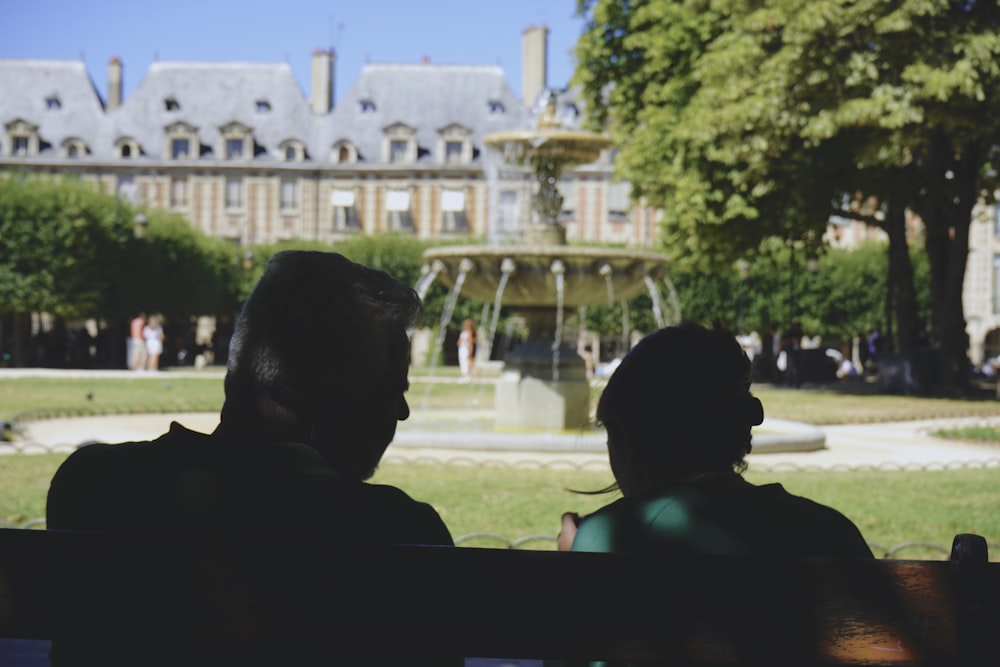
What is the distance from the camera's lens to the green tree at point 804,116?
19000mm

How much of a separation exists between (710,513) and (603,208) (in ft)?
187

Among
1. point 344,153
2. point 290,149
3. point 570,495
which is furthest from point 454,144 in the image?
point 570,495

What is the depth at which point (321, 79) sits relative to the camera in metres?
61.0

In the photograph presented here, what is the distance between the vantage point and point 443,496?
848cm

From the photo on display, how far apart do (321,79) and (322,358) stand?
2406 inches

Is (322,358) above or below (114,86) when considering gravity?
below

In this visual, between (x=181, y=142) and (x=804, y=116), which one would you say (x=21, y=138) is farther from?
(x=804, y=116)

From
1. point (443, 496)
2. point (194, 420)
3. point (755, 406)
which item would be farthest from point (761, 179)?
point (755, 406)

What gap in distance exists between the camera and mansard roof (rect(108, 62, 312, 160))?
5966cm

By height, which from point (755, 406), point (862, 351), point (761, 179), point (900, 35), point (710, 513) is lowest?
point (862, 351)

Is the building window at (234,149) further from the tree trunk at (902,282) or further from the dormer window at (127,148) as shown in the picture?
the tree trunk at (902,282)

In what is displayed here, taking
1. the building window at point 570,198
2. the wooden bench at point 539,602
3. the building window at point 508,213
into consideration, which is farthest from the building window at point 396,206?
the wooden bench at point 539,602

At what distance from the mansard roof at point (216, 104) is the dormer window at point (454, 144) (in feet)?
22.6

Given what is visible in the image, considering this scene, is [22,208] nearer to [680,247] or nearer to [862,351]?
[680,247]
